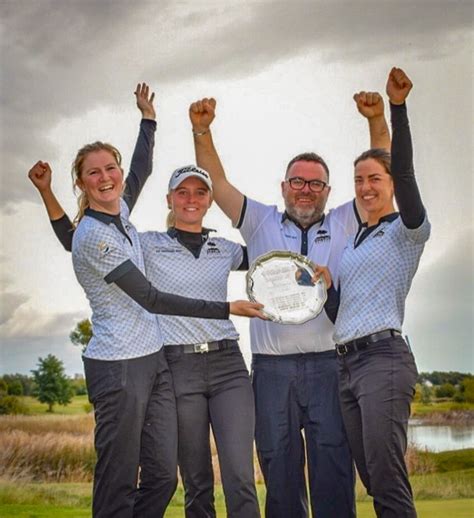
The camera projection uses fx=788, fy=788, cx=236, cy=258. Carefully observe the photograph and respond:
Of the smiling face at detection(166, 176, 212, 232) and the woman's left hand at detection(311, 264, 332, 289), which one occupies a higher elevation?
the smiling face at detection(166, 176, 212, 232)

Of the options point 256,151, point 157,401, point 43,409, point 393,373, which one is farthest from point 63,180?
point 393,373

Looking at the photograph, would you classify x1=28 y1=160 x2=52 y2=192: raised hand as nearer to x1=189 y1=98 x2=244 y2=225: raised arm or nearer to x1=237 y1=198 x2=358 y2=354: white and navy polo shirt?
x1=189 y1=98 x2=244 y2=225: raised arm

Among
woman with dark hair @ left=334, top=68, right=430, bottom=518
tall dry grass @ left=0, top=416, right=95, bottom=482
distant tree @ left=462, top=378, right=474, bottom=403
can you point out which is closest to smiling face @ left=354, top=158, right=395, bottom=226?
woman with dark hair @ left=334, top=68, right=430, bottom=518

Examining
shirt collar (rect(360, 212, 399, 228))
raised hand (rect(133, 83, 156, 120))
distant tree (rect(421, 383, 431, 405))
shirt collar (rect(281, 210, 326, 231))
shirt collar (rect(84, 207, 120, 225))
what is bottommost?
distant tree (rect(421, 383, 431, 405))

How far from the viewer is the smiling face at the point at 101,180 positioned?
2.53 meters

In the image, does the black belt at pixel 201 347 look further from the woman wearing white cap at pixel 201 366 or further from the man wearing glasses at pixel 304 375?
the man wearing glasses at pixel 304 375

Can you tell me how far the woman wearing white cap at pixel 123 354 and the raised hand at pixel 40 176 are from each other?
1.07 ft

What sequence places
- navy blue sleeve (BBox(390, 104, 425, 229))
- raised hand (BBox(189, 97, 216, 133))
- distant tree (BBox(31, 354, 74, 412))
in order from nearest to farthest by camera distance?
navy blue sleeve (BBox(390, 104, 425, 229))
raised hand (BBox(189, 97, 216, 133))
distant tree (BBox(31, 354, 74, 412))

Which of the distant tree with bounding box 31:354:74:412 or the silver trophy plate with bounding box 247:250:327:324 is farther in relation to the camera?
the distant tree with bounding box 31:354:74:412

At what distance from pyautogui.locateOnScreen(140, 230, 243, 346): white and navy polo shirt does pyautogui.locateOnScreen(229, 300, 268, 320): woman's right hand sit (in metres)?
0.12

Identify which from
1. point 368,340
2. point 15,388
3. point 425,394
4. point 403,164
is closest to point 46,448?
point 15,388

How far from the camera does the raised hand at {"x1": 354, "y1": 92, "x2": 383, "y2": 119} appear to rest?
2.95 metres

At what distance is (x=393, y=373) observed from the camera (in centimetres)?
235

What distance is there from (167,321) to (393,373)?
77cm
